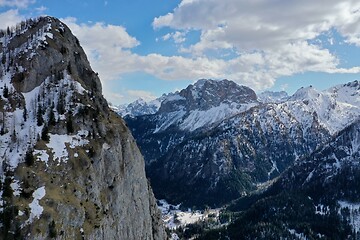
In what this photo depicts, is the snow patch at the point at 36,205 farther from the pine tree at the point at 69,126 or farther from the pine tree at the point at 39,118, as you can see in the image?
the pine tree at the point at 39,118

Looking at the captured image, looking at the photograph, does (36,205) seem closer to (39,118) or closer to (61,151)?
(61,151)

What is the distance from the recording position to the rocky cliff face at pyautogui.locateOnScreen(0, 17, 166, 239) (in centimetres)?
12081

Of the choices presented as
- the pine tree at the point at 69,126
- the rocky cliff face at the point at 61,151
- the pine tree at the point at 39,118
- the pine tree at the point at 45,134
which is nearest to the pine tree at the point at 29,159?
the rocky cliff face at the point at 61,151

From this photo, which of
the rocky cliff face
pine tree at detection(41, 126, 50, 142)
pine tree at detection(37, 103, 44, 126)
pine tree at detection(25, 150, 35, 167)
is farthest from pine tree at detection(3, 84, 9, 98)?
pine tree at detection(25, 150, 35, 167)

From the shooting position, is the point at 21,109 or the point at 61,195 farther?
the point at 21,109

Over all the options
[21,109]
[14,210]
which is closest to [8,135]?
[21,109]

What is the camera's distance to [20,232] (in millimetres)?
110250

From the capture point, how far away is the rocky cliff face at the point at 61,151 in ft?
396

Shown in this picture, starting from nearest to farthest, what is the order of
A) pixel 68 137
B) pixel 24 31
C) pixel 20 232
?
pixel 20 232
pixel 68 137
pixel 24 31

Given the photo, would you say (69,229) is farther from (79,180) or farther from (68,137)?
(68,137)

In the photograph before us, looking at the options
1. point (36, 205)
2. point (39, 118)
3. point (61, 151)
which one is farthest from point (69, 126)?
point (36, 205)

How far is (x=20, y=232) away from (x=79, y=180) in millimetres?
28878

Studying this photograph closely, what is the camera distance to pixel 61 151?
452 ft

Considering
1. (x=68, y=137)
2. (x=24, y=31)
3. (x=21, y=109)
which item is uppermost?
(x=24, y=31)
